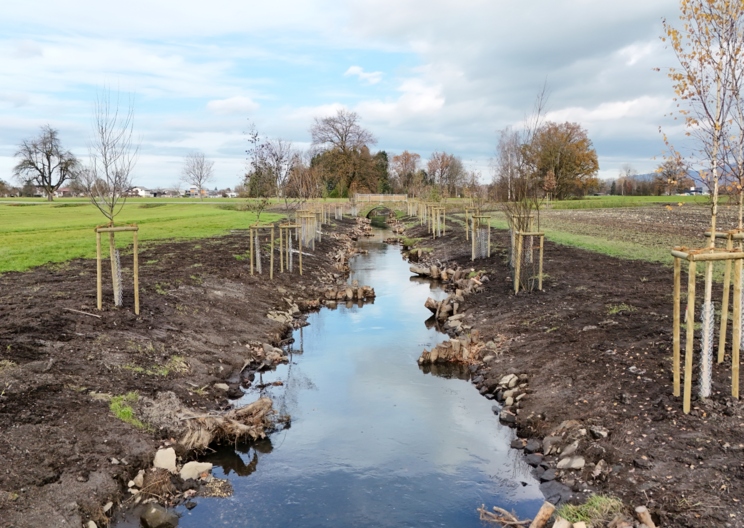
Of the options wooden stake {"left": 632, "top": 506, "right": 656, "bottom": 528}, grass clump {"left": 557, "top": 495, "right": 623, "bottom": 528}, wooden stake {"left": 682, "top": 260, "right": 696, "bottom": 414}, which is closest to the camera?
wooden stake {"left": 632, "top": 506, "right": 656, "bottom": 528}

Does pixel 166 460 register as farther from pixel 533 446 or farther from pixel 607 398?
pixel 607 398

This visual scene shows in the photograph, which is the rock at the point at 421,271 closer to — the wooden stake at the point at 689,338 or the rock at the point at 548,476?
the rock at the point at 548,476

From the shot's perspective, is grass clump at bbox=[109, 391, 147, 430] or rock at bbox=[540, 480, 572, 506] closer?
rock at bbox=[540, 480, 572, 506]

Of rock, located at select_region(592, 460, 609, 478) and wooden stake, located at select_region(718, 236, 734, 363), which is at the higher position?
wooden stake, located at select_region(718, 236, 734, 363)

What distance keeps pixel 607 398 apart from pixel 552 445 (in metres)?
1.29

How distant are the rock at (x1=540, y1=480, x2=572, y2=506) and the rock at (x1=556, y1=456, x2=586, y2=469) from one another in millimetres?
332

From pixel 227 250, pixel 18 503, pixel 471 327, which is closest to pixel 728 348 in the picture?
pixel 471 327

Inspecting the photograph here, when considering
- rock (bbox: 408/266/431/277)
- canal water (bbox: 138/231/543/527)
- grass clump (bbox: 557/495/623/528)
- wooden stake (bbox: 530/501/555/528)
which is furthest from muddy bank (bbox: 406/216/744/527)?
rock (bbox: 408/266/431/277)

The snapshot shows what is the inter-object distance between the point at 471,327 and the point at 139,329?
9.34 metres

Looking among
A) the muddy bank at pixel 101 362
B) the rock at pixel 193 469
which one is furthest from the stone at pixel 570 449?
the muddy bank at pixel 101 362

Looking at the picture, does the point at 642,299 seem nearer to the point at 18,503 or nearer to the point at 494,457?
the point at 494,457

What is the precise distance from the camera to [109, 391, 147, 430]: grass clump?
29.2ft

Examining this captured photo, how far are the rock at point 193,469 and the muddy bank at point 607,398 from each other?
17.0 feet

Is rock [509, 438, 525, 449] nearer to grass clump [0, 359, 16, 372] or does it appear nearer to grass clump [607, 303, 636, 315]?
grass clump [607, 303, 636, 315]
